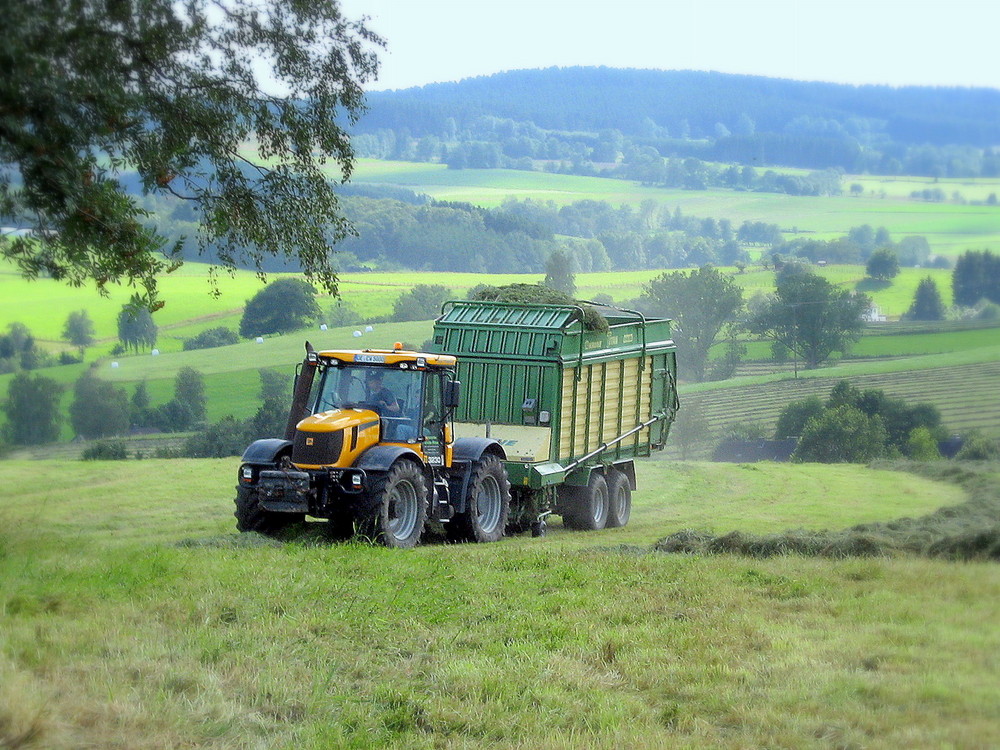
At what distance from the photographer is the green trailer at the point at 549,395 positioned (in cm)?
1684

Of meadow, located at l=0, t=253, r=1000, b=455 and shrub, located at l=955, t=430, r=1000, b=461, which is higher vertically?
shrub, located at l=955, t=430, r=1000, b=461

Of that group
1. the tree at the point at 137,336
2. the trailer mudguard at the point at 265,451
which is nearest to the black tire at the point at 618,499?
the trailer mudguard at the point at 265,451

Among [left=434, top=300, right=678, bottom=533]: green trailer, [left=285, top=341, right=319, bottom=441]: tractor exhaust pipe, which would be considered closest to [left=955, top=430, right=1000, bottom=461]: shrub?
[left=434, top=300, right=678, bottom=533]: green trailer

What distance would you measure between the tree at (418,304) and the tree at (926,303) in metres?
24.8

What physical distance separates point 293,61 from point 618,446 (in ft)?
29.5

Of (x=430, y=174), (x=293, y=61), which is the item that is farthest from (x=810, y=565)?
(x=430, y=174)

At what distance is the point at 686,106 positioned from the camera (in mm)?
50688

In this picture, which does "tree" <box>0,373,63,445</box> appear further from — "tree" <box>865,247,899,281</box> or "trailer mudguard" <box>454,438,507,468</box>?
"trailer mudguard" <box>454,438,507,468</box>

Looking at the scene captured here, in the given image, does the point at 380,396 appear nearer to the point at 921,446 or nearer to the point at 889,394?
the point at 921,446

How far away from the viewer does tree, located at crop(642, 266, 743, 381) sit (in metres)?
55.0

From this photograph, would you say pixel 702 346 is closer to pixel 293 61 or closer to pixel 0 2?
pixel 293 61

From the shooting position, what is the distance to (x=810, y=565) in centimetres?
1134

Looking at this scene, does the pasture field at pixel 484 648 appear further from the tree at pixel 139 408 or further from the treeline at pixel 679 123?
the tree at pixel 139 408

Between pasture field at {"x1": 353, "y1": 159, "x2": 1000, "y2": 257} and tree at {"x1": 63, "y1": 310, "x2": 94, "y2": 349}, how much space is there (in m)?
16.1
